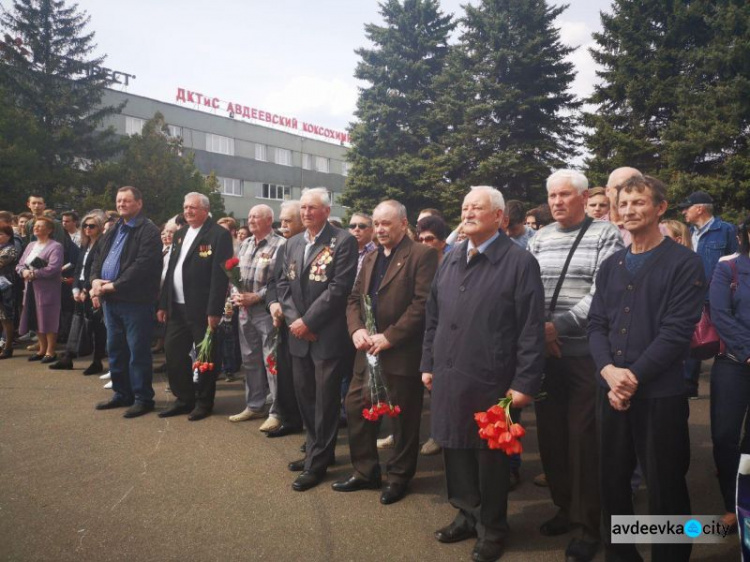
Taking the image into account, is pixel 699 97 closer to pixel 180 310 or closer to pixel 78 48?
pixel 180 310

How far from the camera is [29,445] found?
16.9 ft

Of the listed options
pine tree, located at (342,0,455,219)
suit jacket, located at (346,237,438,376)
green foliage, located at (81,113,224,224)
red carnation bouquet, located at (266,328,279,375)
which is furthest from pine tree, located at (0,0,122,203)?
suit jacket, located at (346,237,438,376)

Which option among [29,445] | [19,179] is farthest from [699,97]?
[19,179]

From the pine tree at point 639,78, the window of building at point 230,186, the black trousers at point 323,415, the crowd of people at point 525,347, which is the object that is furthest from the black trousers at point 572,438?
the window of building at point 230,186

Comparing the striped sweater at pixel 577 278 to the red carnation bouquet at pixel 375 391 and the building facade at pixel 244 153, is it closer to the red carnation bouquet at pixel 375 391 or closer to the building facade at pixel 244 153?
the red carnation bouquet at pixel 375 391

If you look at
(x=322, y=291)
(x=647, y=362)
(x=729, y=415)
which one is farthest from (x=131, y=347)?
(x=729, y=415)

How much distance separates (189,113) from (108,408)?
39615 millimetres

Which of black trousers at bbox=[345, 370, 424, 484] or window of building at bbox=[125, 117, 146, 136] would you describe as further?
window of building at bbox=[125, 117, 146, 136]

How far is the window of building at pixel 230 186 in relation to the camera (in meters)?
44.0

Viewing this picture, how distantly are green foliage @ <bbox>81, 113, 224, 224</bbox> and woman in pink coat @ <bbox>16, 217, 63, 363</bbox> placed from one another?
21.4 meters

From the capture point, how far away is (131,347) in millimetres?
6254

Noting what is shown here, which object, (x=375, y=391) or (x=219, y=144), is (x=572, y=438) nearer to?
(x=375, y=391)

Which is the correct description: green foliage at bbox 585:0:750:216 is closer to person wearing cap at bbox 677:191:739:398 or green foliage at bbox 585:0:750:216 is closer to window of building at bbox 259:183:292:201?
person wearing cap at bbox 677:191:739:398

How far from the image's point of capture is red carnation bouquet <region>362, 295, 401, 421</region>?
3.96m
